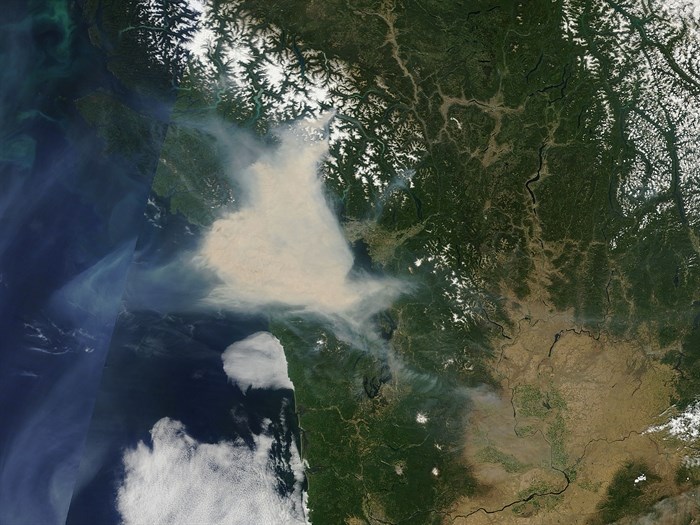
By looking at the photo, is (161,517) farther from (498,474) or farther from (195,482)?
(498,474)

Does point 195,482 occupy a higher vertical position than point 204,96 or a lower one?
lower

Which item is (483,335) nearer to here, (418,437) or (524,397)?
(524,397)

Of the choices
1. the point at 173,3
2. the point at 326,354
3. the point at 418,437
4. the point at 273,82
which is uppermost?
the point at 173,3

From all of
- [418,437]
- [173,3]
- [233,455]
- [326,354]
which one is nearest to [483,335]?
[418,437]

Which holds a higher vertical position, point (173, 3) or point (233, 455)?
point (173, 3)

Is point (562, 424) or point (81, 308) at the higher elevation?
point (562, 424)

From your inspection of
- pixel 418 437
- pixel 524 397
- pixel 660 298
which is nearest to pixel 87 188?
pixel 418 437
